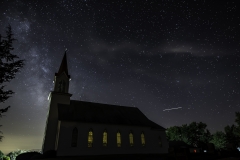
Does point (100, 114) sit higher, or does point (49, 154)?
point (100, 114)

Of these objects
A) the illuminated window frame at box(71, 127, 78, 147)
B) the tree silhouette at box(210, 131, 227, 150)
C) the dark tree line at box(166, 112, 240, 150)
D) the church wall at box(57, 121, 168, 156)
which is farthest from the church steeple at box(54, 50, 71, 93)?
the tree silhouette at box(210, 131, 227, 150)

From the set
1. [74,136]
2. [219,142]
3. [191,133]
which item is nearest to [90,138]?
[74,136]

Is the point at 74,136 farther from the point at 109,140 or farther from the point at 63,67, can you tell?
the point at 63,67

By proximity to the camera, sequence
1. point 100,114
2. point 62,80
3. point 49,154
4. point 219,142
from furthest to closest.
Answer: point 219,142
point 62,80
point 100,114
point 49,154

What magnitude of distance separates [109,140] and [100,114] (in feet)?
17.0

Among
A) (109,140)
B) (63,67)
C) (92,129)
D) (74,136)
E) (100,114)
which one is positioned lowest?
(109,140)

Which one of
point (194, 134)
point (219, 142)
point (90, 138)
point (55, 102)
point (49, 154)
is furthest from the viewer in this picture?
point (194, 134)

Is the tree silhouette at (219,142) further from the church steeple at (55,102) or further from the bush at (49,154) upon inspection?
the bush at (49,154)

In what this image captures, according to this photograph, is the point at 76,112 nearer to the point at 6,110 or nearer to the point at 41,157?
the point at 41,157

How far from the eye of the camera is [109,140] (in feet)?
85.7

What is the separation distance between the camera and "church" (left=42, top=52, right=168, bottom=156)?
24.0m

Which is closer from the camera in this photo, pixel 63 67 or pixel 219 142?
pixel 63 67

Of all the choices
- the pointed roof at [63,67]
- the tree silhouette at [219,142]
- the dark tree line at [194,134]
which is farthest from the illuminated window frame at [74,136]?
the tree silhouette at [219,142]

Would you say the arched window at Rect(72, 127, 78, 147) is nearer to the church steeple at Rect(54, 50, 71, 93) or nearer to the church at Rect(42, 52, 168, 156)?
the church at Rect(42, 52, 168, 156)
